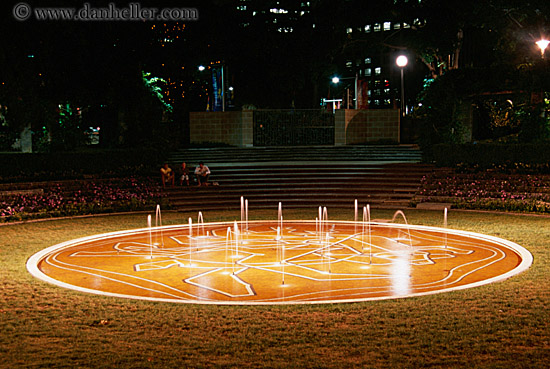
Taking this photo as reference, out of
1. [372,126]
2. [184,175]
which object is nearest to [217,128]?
[372,126]

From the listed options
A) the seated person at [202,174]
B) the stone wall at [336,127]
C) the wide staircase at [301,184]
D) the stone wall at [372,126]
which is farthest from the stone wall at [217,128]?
the seated person at [202,174]

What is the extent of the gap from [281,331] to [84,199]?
14.6 metres

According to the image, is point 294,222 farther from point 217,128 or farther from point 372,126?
point 372,126

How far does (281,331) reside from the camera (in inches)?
282

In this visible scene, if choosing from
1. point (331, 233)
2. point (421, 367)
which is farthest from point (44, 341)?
point (331, 233)

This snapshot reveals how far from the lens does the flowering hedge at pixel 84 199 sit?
1873 centimetres

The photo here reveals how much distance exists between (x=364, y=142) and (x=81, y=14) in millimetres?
16111

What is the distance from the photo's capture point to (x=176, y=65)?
36000 millimetres

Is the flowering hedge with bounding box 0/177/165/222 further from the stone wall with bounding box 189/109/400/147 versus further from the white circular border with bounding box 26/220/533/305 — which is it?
the stone wall with bounding box 189/109/400/147

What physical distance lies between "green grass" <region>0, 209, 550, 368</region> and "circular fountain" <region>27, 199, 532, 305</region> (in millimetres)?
650

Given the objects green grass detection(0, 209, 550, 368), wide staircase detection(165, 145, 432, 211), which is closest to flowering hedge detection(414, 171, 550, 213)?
wide staircase detection(165, 145, 432, 211)

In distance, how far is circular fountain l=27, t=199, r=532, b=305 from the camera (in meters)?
9.66

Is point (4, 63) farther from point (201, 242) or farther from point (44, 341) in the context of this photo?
point (44, 341)

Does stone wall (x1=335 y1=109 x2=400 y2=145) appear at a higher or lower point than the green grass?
higher
